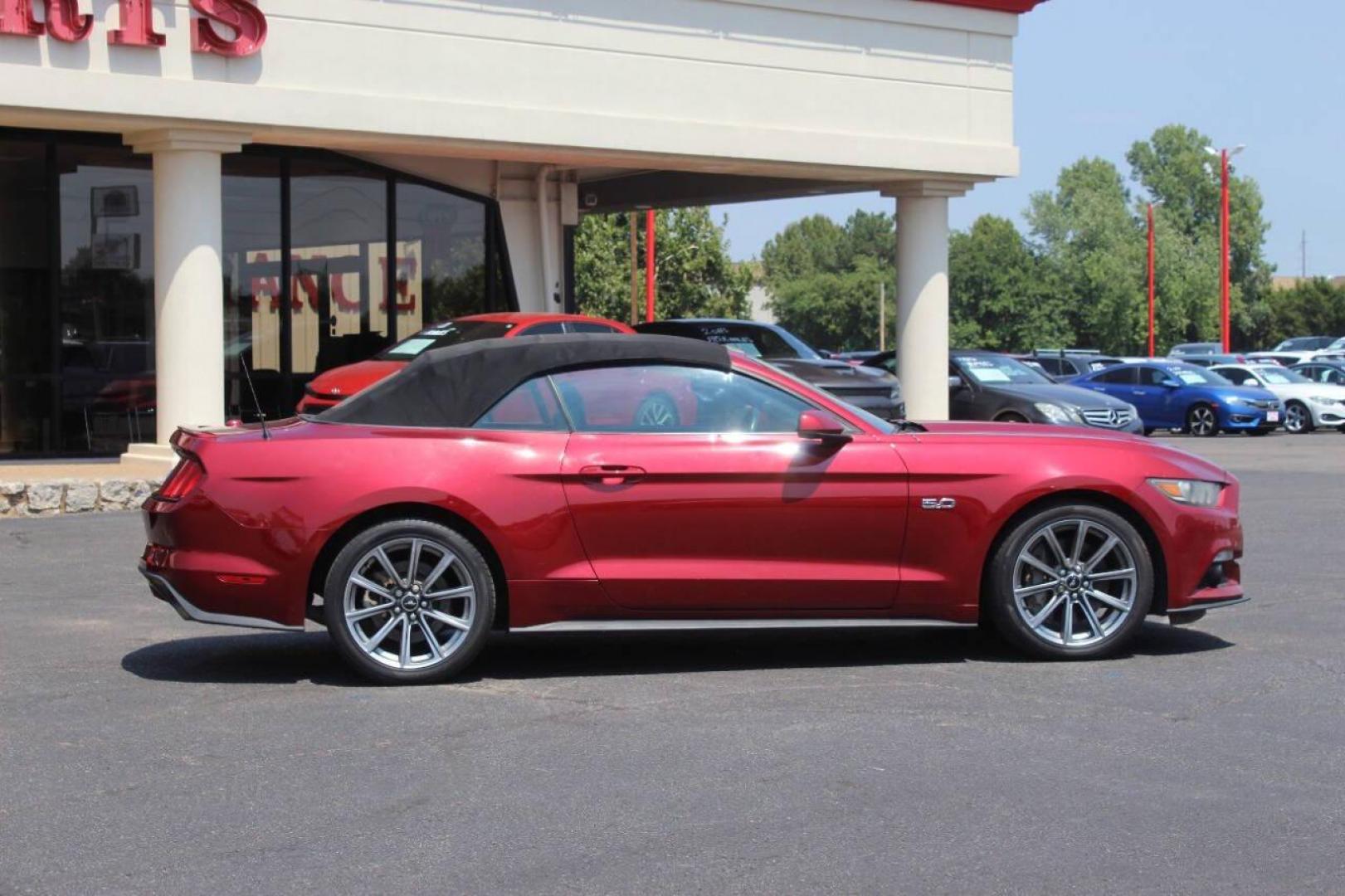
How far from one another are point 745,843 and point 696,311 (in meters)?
71.4

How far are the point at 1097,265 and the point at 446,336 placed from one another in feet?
→ 305

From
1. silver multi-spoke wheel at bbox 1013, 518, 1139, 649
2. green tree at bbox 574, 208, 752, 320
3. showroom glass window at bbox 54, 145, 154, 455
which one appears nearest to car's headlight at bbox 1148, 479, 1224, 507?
silver multi-spoke wheel at bbox 1013, 518, 1139, 649

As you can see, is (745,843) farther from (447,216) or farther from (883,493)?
(447,216)

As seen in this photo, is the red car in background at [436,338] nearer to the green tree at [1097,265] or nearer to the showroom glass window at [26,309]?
the showroom glass window at [26,309]

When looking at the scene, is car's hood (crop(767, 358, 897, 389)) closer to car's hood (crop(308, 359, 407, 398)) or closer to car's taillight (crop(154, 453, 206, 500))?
car's hood (crop(308, 359, 407, 398))

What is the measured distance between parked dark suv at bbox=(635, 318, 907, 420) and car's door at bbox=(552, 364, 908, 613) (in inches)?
415

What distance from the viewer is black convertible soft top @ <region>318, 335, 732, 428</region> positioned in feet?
25.4

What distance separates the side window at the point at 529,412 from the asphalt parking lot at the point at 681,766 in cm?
→ 111

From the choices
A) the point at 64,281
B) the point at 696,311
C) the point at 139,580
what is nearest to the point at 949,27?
the point at 64,281

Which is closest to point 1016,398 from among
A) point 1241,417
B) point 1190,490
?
point 1241,417

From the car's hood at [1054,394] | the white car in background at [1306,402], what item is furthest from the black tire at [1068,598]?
the white car in background at [1306,402]

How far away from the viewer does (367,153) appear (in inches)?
845

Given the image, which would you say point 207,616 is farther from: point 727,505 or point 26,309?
point 26,309

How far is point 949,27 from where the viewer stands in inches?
868
